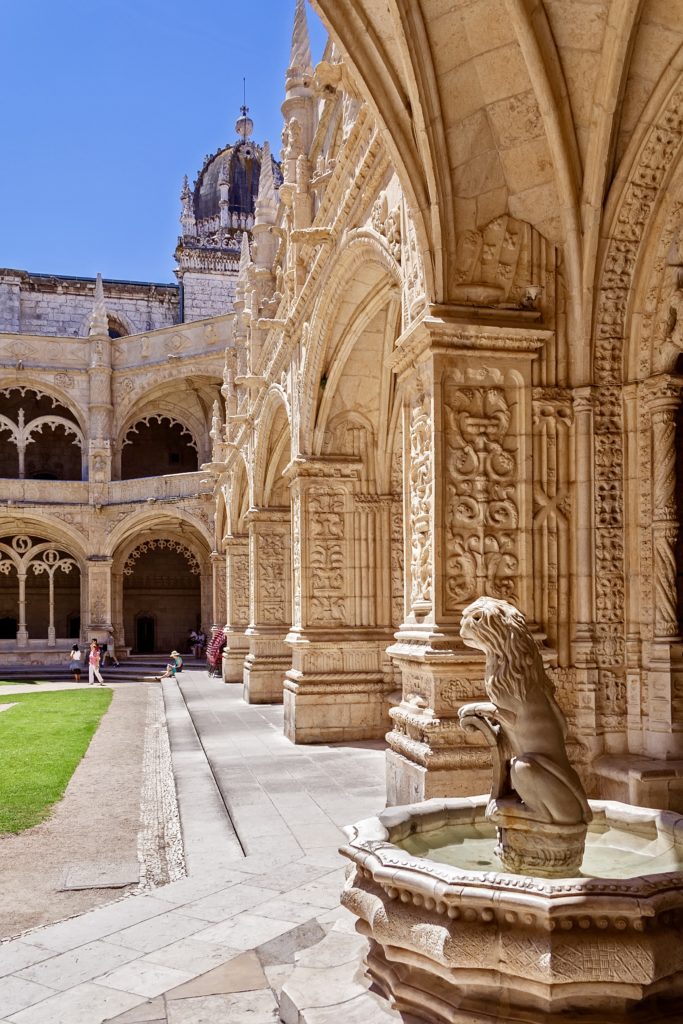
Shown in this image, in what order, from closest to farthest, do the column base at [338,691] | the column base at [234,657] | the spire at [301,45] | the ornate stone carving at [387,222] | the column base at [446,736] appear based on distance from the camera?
the column base at [446,736] < the ornate stone carving at [387,222] < the column base at [338,691] < the spire at [301,45] < the column base at [234,657]

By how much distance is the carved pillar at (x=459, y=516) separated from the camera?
5.52m

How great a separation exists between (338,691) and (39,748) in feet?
13.6

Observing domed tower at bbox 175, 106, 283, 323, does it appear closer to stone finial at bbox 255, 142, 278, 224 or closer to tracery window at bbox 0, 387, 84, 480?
tracery window at bbox 0, 387, 84, 480

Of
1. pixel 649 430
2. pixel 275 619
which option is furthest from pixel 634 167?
pixel 275 619

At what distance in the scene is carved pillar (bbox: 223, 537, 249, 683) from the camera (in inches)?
771

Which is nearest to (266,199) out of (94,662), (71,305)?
(94,662)

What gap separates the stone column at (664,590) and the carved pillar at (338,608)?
4.99 metres

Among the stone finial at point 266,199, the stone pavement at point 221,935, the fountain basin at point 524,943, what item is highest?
the stone finial at point 266,199

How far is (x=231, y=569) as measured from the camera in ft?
65.6

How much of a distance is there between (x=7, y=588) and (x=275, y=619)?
19845 mm

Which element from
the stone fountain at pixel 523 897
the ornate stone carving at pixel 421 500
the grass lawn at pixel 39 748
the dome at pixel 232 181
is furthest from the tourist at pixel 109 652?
the stone fountain at pixel 523 897

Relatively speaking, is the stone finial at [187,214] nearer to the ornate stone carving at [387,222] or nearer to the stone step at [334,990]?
the ornate stone carving at [387,222]

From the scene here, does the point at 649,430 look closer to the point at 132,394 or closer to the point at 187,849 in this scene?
the point at 187,849

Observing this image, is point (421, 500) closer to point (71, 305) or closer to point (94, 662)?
point (94, 662)
